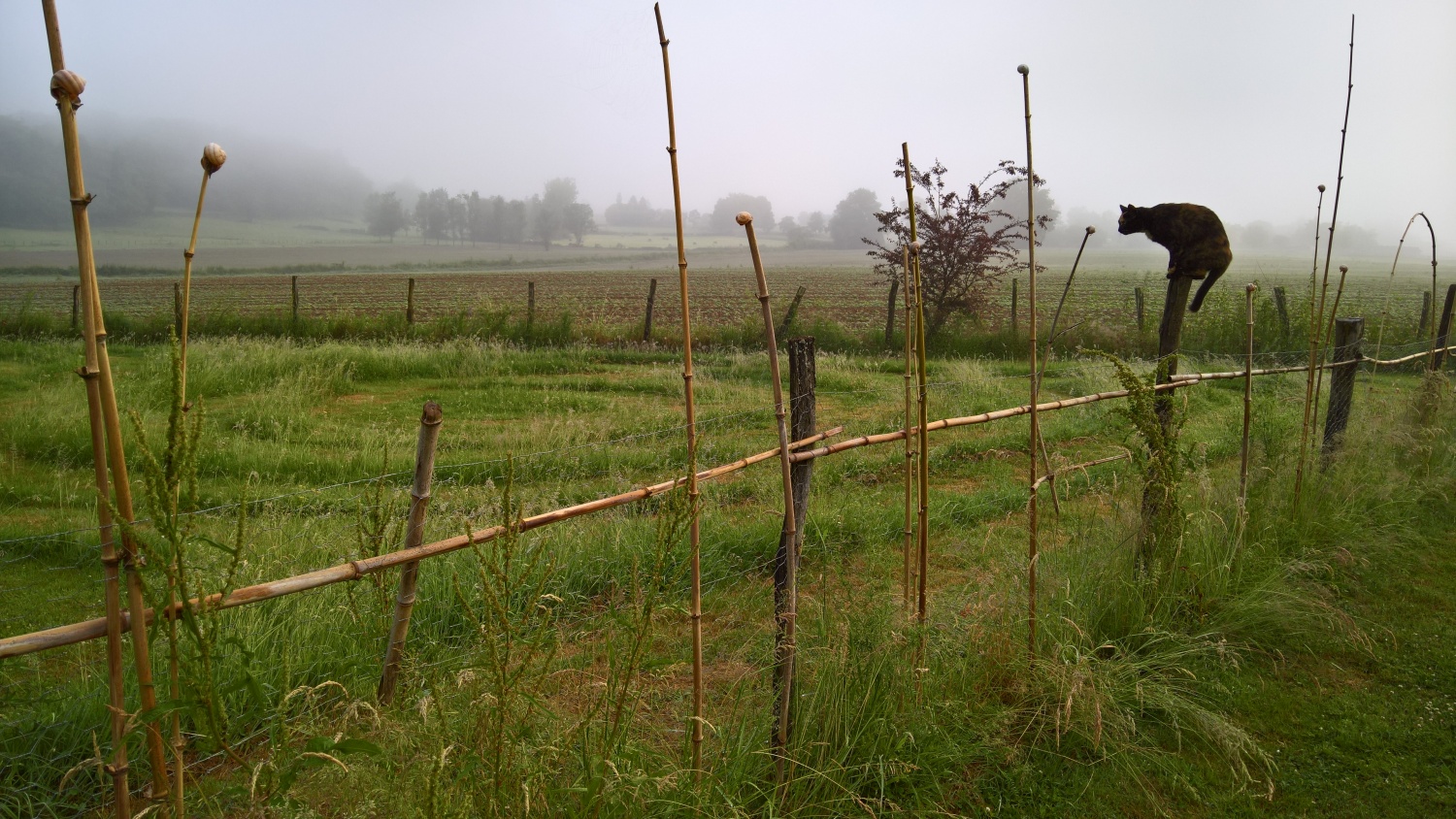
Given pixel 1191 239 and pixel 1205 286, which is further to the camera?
pixel 1205 286

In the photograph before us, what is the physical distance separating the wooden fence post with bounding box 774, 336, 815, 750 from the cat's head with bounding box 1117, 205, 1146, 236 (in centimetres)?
229

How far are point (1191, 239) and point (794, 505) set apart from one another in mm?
2511

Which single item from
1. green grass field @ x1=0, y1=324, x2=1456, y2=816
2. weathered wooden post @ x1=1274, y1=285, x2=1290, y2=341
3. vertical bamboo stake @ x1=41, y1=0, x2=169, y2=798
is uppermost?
vertical bamboo stake @ x1=41, y1=0, x2=169, y2=798

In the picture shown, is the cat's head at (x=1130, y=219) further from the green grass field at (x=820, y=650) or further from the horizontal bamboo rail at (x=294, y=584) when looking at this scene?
the horizontal bamboo rail at (x=294, y=584)

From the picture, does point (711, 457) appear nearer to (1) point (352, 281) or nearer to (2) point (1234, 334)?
(2) point (1234, 334)

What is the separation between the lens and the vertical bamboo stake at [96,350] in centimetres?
134

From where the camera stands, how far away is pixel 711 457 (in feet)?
19.9

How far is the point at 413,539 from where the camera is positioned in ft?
8.38

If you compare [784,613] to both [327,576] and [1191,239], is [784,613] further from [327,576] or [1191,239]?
[1191,239]

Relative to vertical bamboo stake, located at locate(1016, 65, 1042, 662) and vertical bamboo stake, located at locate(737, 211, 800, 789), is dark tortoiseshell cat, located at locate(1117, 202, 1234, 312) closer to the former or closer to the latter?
vertical bamboo stake, located at locate(1016, 65, 1042, 662)

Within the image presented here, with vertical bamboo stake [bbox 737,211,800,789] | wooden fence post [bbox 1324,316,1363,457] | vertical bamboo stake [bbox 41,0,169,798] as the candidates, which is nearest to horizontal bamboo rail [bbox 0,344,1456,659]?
vertical bamboo stake [bbox 41,0,169,798]

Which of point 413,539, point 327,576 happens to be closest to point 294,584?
point 327,576

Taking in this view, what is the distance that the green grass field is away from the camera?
2.06 meters

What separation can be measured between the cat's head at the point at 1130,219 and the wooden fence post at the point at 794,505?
2295 millimetres
